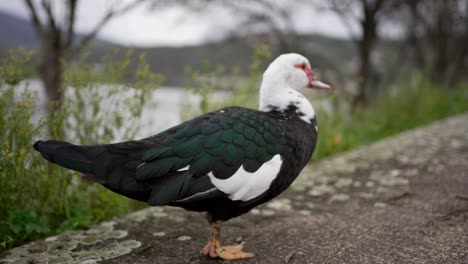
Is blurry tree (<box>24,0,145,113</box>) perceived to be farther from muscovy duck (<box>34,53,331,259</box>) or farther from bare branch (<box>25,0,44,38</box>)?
muscovy duck (<box>34,53,331,259</box>)

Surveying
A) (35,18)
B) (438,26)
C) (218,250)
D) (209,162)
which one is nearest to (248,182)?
(209,162)

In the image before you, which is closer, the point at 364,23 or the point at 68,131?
the point at 68,131

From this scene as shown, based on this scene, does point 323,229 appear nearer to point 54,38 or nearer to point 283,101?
point 283,101

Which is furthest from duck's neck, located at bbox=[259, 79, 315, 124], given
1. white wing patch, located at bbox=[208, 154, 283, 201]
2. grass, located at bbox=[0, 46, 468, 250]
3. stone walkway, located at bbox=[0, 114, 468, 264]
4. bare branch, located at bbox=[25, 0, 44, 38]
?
bare branch, located at bbox=[25, 0, 44, 38]

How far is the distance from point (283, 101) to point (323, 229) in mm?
925

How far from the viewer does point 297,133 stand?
8.21 feet

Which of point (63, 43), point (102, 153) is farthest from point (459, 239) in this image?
point (63, 43)

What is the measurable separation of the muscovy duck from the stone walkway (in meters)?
0.31

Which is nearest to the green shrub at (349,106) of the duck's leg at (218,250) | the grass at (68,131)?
the grass at (68,131)

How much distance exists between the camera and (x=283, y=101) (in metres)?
2.70

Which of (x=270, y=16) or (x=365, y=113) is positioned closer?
(x=365, y=113)

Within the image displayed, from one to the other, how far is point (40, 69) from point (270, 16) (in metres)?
6.84

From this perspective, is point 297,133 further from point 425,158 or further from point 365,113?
point 365,113

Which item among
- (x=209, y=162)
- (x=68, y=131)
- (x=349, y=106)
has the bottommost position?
(x=209, y=162)
